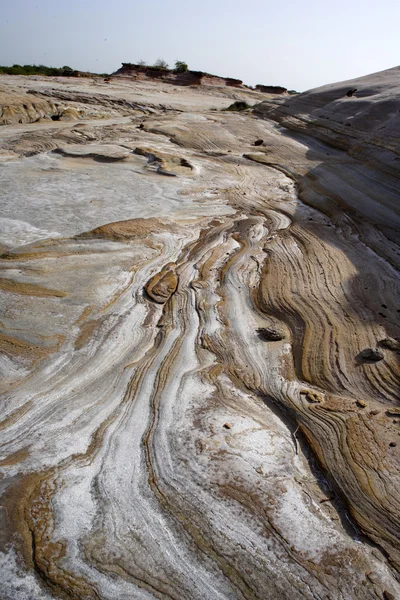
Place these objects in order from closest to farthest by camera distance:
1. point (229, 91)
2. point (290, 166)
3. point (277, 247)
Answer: point (277, 247) → point (290, 166) → point (229, 91)

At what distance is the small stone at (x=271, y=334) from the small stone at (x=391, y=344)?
752mm

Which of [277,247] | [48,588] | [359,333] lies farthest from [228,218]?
[48,588]

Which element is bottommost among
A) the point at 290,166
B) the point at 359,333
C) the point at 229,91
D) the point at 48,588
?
the point at 48,588

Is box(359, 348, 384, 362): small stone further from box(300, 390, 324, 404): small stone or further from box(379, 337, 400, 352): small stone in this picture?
box(300, 390, 324, 404): small stone

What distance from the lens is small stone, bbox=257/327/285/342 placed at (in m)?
3.71

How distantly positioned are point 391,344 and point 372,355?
277 millimetres

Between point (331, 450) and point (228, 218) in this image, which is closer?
point (331, 450)

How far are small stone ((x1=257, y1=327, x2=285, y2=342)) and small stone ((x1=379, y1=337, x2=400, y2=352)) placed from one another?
752 millimetres

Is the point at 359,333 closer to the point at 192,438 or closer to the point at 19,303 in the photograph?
the point at 192,438

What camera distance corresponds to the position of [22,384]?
3.06 metres

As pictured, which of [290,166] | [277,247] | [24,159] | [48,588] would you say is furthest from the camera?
[290,166]

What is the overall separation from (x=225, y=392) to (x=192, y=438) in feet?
1.68

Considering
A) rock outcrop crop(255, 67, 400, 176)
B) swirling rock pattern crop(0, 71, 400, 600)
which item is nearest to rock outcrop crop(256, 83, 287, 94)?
rock outcrop crop(255, 67, 400, 176)

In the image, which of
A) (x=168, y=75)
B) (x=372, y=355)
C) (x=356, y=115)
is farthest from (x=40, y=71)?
(x=372, y=355)
